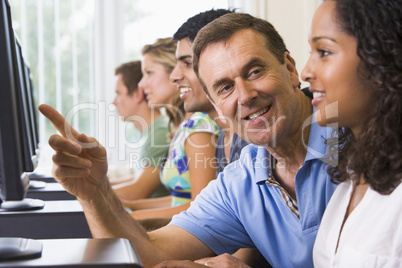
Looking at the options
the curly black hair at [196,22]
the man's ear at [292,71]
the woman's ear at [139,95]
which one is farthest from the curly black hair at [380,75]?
the woman's ear at [139,95]

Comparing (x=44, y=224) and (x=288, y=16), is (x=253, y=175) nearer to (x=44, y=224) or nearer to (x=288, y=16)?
(x=44, y=224)

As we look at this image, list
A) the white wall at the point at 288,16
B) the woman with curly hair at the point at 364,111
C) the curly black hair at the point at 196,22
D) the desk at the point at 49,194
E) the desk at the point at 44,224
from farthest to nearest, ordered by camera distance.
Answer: the white wall at the point at 288,16
the curly black hair at the point at 196,22
the desk at the point at 49,194
the desk at the point at 44,224
the woman with curly hair at the point at 364,111


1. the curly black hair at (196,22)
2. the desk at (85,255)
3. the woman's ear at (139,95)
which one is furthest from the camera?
the woman's ear at (139,95)

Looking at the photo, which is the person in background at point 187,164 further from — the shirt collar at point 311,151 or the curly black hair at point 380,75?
the curly black hair at point 380,75

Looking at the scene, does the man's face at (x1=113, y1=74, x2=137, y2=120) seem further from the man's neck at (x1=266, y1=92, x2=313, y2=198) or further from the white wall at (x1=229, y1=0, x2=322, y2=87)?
the man's neck at (x1=266, y1=92, x2=313, y2=198)

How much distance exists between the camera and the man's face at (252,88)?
1376mm

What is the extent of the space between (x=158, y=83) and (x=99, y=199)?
169cm

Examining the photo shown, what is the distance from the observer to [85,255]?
0.85 metres

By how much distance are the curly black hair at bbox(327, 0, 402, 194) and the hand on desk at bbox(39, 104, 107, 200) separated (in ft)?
1.84

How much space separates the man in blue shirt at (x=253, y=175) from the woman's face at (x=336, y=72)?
302 mm

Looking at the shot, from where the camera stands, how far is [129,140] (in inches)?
154

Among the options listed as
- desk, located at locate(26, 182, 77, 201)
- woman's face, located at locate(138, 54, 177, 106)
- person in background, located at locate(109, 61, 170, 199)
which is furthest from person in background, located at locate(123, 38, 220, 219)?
desk, located at locate(26, 182, 77, 201)

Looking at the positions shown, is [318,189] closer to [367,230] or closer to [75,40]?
[367,230]

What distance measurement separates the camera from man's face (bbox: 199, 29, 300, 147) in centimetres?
138
